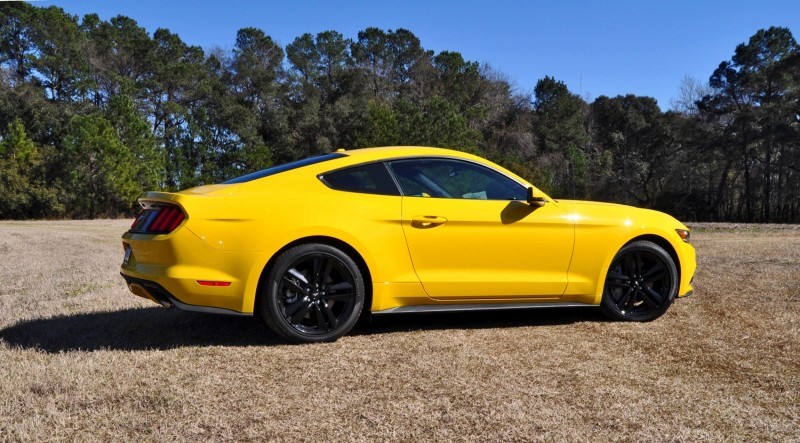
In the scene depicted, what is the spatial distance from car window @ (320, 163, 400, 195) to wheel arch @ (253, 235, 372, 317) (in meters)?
0.41

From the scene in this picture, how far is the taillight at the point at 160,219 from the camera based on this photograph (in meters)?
4.14

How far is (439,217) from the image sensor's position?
14.9ft

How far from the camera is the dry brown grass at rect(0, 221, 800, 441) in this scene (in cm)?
287

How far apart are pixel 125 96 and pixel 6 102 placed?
26.8 ft

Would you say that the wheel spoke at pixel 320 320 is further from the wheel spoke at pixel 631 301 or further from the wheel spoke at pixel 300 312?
the wheel spoke at pixel 631 301

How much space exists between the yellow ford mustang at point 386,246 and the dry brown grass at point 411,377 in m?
0.28

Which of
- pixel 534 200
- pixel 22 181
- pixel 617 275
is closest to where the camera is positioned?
pixel 534 200

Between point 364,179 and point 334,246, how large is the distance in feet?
1.86

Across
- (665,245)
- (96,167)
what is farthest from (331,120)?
(665,245)

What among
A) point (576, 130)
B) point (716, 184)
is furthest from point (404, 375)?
point (576, 130)

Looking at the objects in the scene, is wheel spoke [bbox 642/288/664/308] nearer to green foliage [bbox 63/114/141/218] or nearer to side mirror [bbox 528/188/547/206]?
side mirror [bbox 528/188/547/206]

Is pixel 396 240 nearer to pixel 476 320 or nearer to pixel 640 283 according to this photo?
pixel 476 320

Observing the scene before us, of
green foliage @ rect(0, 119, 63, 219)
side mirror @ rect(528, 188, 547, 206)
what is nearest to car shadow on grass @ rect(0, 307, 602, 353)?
side mirror @ rect(528, 188, 547, 206)

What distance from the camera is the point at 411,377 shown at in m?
3.60
